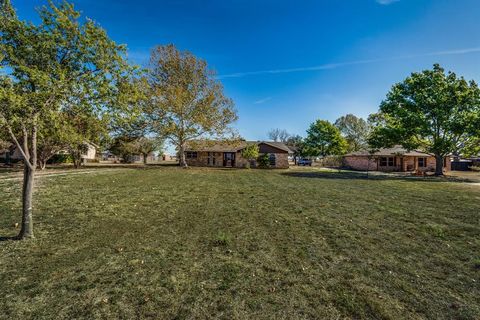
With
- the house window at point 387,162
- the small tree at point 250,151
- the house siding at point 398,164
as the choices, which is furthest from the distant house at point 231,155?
the house window at point 387,162

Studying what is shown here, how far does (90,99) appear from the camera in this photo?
524cm

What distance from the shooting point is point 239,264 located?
14.7 ft

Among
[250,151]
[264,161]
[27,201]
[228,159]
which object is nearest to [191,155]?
[228,159]

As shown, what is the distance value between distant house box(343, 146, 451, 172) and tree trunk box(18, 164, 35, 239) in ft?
126

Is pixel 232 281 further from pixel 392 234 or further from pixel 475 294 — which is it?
pixel 392 234

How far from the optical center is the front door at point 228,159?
41094 millimetres

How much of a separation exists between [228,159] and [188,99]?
14.0 m

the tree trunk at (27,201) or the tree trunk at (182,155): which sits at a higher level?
the tree trunk at (182,155)

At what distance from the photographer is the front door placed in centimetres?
4109

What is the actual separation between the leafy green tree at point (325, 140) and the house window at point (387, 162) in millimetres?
17238

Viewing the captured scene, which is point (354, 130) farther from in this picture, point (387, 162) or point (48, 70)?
point (48, 70)

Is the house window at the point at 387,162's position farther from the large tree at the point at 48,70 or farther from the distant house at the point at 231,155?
the large tree at the point at 48,70

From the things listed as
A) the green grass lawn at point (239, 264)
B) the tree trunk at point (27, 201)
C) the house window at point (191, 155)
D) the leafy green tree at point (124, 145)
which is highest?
the leafy green tree at point (124, 145)

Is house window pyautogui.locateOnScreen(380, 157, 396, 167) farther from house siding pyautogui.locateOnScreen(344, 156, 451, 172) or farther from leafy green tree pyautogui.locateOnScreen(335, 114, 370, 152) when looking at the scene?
leafy green tree pyautogui.locateOnScreen(335, 114, 370, 152)
